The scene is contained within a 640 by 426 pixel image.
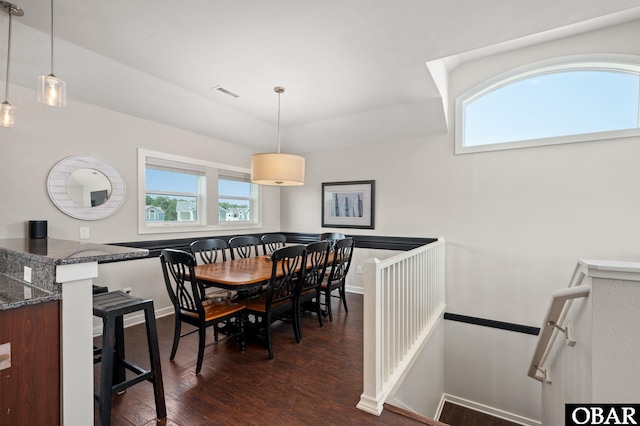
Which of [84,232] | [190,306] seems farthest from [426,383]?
[84,232]

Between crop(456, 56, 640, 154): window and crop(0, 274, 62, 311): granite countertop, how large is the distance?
4185 millimetres

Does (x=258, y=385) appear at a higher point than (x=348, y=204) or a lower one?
lower

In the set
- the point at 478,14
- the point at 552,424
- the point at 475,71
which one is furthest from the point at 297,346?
the point at 475,71

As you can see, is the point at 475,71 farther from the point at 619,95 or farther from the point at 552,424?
the point at 552,424

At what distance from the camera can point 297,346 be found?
2.77 metres

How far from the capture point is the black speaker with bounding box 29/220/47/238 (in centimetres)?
250

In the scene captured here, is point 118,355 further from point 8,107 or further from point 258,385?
point 8,107

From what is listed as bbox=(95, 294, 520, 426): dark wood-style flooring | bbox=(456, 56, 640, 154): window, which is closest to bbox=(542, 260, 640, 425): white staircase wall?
bbox=(95, 294, 520, 426): dark wood-style flooring

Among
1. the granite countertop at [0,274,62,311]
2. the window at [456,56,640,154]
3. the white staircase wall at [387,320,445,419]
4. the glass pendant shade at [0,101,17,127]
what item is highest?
the window at [456,56,640,154]

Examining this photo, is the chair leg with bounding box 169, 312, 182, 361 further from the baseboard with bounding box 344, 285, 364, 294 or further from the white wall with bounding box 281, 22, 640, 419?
the white wall with bounding box 281, 22, 640, 419

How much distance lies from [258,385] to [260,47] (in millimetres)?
2724

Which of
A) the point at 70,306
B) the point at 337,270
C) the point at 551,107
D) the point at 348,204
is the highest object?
the point at 551,107

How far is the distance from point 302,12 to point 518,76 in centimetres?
301

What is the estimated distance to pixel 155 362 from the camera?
5.81 feet
